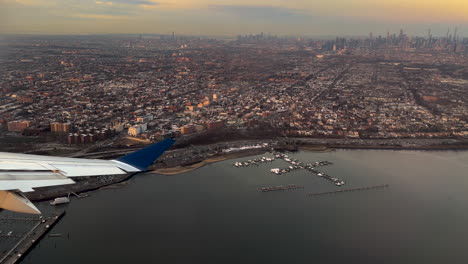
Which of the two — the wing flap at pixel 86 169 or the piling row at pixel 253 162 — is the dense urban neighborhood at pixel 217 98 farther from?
the wing flap at pixel 86 169

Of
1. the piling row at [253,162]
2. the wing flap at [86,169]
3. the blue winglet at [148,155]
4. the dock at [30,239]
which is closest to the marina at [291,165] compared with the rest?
the piling row at [253,162]

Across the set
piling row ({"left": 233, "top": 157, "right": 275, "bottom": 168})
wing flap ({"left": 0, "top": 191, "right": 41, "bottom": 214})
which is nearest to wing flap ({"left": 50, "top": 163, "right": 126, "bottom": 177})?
wing flap ({"left": 0, "top": 191, "right": 41, "bottom": 214})

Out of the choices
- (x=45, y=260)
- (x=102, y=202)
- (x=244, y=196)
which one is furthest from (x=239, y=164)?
(x=45, y=260)

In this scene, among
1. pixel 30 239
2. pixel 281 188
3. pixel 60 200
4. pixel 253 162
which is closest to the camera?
pixel 30 239

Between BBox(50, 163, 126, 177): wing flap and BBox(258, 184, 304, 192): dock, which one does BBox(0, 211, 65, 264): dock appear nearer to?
BBox(50, 163, 126, 177): wing flap

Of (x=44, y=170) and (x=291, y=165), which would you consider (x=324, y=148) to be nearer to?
(x=291, y=165)

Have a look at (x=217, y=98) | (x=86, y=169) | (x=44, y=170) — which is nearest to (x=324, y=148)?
(x=217, y=98)
